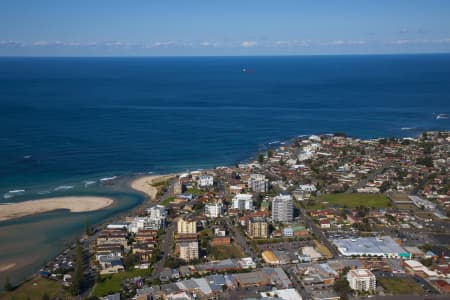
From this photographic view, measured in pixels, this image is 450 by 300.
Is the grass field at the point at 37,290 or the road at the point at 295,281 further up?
the road at the point at 295,281

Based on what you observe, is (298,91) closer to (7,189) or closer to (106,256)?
(7,189)

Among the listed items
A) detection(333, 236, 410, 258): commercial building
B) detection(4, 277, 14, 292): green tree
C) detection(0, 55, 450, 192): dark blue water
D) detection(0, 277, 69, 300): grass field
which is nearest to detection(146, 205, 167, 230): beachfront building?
detection(0, 277, 69, 300): grass field

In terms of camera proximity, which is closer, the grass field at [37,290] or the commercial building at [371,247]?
the grass field at [37,290]

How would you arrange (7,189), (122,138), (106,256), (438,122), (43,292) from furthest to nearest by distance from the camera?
(438,122)
(122,138)
(7,189)
(106,256)
(43,292)

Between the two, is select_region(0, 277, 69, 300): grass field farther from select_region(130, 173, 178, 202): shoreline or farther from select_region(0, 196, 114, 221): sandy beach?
select_region(130, 173, 178, 202): shoreline

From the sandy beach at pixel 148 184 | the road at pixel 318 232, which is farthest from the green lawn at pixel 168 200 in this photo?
the road at pixel 318 232

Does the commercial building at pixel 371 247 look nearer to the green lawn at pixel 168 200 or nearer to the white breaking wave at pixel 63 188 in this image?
the green lawn at pixel 168 200

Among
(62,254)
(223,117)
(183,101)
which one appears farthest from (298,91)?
(62,254)

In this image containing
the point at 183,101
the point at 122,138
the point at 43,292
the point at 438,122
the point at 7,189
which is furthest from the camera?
the point at 183,101
